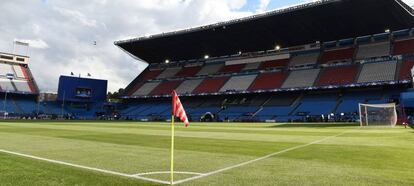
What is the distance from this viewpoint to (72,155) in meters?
11.4

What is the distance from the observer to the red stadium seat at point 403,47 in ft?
182

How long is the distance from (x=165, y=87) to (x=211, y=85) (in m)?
13.3

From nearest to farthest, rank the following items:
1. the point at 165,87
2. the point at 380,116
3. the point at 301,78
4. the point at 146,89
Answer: the point at 380,116, the point at 301,78, the point at 165,87, the point at 146,89

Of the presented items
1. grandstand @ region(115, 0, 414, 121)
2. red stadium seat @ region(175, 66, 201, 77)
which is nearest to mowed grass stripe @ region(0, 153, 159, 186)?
grandstand @ region(115, 0, 414, 121)

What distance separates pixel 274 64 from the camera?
235ft

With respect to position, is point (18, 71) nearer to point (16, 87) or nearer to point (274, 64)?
point (16, 87)

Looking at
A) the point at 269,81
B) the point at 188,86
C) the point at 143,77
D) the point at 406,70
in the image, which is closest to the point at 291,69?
the point at 269,81

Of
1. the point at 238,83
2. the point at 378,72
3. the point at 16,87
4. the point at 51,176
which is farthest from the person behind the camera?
the point at 16,87

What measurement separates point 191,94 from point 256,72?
15.0 meters

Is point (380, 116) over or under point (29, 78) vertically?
under

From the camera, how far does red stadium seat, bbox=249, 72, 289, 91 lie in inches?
2552

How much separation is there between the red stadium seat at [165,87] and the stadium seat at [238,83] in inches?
566

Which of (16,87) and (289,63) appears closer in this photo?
(289,63)

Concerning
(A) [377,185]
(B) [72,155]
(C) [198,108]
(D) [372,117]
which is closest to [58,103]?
(C) [198,108]
